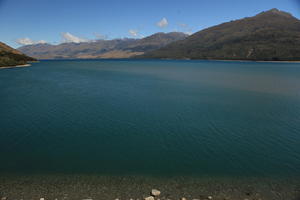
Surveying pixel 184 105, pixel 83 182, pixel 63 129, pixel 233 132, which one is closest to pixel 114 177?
pixel 83 182

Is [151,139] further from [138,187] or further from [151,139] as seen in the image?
[138,187]

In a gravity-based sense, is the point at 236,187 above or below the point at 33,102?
below

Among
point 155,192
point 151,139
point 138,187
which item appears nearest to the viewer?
point 155,192

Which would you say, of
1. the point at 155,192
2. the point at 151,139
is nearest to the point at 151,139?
the point at 151,139

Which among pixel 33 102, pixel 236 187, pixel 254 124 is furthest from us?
pixel 33 102

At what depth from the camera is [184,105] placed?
117ft

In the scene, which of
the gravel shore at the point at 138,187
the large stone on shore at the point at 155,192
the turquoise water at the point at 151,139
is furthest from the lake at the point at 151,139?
the large stone on shore at the point at 155,192

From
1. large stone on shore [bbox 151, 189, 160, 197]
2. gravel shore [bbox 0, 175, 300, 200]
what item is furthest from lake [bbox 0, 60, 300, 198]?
large stone on shore [bbox 151, 189, 160, 197]

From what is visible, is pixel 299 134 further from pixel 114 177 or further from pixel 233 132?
pixel 114 177

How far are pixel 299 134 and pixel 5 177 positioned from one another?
3053 cm

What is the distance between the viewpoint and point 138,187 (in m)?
13.0

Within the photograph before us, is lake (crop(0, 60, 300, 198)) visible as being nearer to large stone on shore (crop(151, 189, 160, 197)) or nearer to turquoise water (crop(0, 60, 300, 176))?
turquoise water (crop(0, 60, 300, 176))

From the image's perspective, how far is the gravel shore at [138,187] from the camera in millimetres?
12062

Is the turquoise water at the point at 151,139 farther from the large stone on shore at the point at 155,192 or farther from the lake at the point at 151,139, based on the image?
the large stone on shore at the point at 155,192
